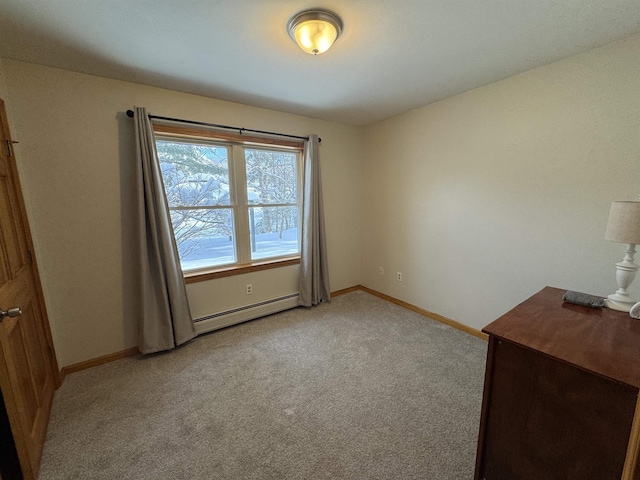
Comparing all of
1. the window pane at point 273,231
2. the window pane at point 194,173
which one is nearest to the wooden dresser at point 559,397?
the window pane at point 273,231

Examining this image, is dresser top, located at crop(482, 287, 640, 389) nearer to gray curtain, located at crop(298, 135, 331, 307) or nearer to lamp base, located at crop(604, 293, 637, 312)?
lamp base, located at crop(604, 293, 637, 312)

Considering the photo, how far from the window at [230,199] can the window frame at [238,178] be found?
0.03 ft

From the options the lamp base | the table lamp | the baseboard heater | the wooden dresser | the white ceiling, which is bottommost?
the baseboard heater

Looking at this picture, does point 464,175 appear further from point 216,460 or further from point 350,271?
point 216,460

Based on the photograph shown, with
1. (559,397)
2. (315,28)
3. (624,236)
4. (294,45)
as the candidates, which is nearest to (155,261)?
(294,45)

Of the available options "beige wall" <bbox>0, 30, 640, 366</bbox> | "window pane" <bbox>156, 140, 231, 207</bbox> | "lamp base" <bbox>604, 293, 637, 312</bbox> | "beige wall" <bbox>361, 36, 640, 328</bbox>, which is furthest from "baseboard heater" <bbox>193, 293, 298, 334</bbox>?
"lamp base" <bbox>604, 293, 637, 312</bbox>

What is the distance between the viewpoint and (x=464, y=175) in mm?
2533

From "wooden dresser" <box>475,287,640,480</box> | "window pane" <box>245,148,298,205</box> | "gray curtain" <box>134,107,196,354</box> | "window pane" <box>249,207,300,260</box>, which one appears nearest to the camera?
"wooden dresser" <box>475,287,640,480</box>

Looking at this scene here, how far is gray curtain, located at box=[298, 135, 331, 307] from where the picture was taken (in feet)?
10.1

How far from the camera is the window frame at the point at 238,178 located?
2455 millimetres

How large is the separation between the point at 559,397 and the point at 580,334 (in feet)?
1.06

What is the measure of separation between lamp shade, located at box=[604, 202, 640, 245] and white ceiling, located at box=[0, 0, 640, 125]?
1068 millimetres

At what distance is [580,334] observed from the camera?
1096 millimetres

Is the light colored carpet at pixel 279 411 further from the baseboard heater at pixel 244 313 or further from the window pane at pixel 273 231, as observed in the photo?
the window pane at pixel 273 231
